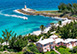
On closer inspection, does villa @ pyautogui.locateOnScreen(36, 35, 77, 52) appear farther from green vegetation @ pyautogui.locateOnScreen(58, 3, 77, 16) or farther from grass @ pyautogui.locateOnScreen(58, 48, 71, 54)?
green vegetation @ pyautogui.locateOnScreen(58, 3, 77, 16)

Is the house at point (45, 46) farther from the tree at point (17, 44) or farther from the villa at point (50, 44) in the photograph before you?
the tree at point (17, 44)

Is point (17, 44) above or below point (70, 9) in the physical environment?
below

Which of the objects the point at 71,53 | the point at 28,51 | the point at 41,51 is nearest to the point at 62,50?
the point at 71,53

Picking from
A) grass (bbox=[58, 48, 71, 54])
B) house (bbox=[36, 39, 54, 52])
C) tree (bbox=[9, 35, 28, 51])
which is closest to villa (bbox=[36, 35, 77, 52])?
house (bbox=[36, 39, 54, 52])

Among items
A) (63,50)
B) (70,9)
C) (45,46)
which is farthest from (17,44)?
(70,9)

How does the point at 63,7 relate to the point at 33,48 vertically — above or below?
above

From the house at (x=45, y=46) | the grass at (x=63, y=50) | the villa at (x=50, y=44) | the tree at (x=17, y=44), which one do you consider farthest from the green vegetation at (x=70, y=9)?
the tree at (x=17, y=44)

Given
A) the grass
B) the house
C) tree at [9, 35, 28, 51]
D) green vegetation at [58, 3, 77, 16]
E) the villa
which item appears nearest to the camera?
the grass

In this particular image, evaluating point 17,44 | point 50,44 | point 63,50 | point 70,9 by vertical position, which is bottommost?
point 63,50

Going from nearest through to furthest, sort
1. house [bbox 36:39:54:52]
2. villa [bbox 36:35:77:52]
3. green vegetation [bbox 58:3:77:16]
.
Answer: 1. house [bbox 36:39:54:52]
2. villa [bbox 36:35:77:52]
3. green vegetation [bbox 58:3:77:16]

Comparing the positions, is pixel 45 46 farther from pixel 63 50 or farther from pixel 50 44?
pixel 63 50

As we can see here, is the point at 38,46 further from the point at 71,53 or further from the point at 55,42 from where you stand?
the point at 71,53
